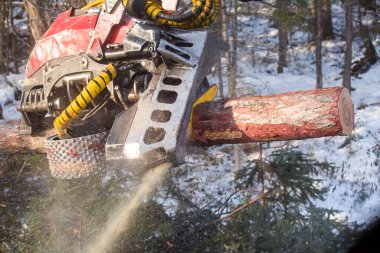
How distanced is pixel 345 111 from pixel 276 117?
480 mm

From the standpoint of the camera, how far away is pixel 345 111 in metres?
2.92

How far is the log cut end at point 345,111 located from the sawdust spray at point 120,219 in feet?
6.21

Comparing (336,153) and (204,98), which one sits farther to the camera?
(336,153)

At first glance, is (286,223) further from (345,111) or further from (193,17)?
(193,17)

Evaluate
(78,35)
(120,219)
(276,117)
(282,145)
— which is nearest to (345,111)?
(276,117)

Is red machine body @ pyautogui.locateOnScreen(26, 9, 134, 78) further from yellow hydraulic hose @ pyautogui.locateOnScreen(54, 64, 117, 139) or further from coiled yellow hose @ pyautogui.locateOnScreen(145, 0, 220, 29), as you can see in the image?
yellow hydraulic hose @ pyautogui.locateOnScreen(54, 64, 117, 139)

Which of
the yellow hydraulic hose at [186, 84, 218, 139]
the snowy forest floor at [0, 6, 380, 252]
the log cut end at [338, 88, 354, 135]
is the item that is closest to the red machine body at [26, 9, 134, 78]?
the yellow hydraulic hose at [186, 84, 218, 139]

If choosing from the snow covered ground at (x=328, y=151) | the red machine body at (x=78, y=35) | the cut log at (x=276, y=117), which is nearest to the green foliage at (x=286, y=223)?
the snow covered ground at (x=328, y=151)

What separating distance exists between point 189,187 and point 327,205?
2.69 m

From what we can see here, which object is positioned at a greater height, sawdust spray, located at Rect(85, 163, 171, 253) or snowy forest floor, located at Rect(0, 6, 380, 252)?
sawdust spray, located at Rect(85, 163, 171, 253)

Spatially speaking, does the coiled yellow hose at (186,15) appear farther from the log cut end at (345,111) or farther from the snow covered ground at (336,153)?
the snow covered ground at (336,153)

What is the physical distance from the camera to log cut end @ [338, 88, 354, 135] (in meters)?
2.81

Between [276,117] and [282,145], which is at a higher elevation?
[276,117]

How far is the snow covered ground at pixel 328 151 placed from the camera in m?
7.58
